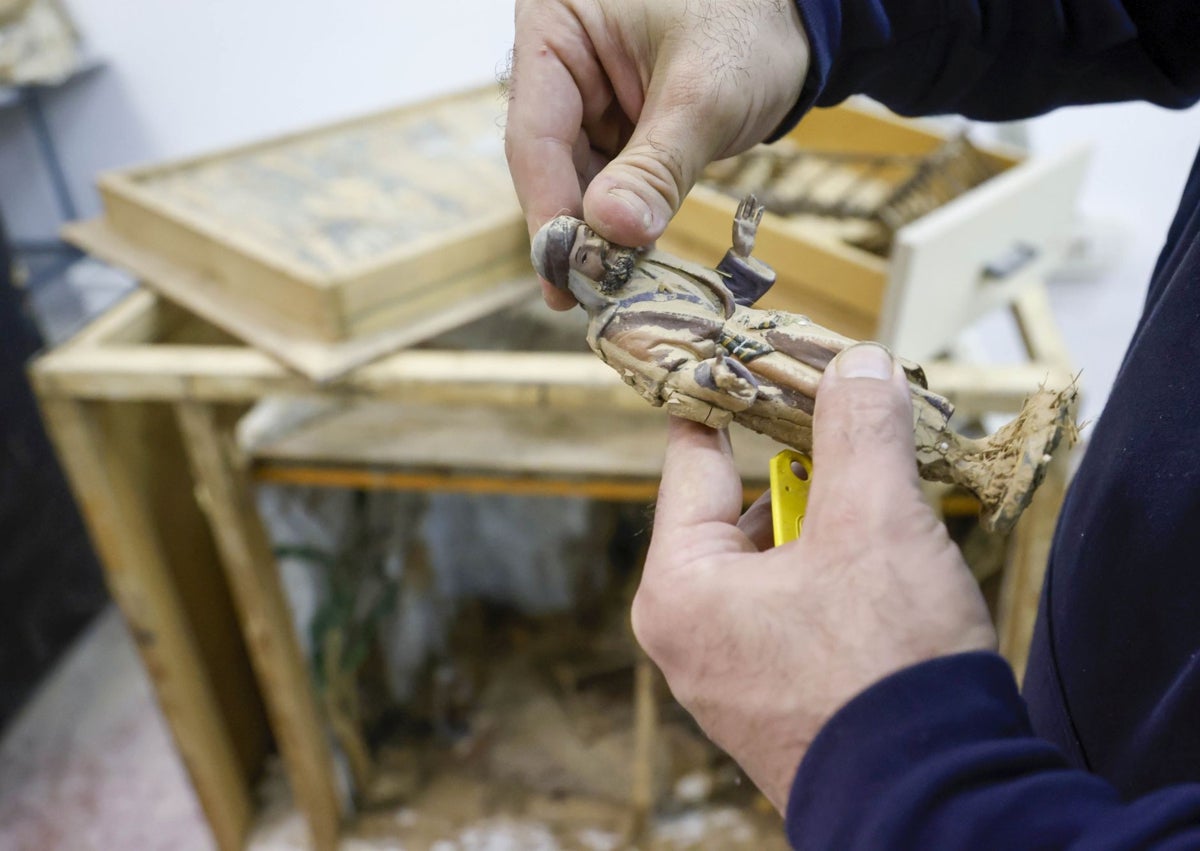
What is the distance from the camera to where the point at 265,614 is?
150 centimetres

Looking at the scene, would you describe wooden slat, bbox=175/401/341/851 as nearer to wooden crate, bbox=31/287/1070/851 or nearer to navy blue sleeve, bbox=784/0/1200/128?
wooden crate, bbox=31/287/1070/851

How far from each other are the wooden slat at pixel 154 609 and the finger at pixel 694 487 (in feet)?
3.34

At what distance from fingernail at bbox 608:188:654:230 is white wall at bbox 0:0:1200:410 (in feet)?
2.48

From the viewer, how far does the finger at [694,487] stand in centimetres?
65

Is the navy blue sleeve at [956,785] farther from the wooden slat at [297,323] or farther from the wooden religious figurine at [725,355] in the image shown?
the wooden slat at [297,323]

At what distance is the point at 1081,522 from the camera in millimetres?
741

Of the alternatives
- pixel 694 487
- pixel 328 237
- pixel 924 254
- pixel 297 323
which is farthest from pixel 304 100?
pixel 694 487

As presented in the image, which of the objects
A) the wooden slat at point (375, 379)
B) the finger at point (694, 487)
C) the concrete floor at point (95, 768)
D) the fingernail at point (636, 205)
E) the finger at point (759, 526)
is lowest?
the concrete floor at point (95, 768)

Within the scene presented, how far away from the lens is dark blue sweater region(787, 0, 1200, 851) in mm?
471

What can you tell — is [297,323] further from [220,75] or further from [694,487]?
[220,75]

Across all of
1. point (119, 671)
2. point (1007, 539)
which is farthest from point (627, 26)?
point (119, 671)

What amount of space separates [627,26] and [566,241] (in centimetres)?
19

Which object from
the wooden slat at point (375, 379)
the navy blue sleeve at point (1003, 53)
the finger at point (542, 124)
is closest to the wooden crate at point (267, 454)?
the wooden slat at point (375, 379)

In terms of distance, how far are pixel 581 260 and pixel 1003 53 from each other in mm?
482
